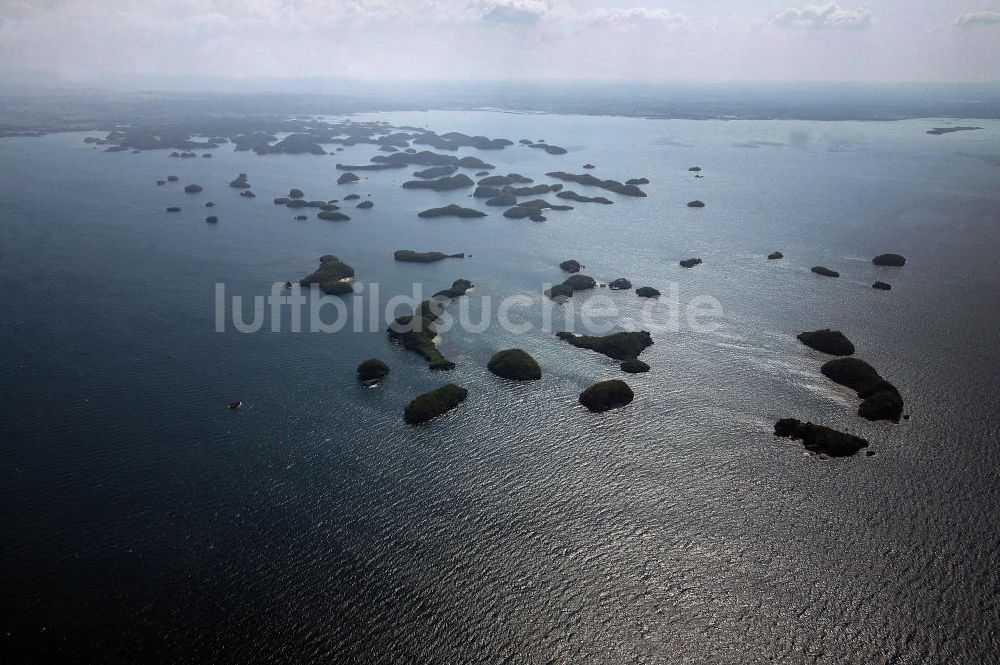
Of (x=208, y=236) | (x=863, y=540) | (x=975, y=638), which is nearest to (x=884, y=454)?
(x=863, y=540)

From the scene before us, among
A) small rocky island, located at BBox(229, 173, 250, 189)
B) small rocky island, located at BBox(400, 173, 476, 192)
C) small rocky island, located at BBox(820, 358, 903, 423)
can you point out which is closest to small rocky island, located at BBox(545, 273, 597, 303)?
small rocky island, located at BBox(820, 358, 903, 423)

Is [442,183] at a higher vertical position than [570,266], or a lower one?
higher

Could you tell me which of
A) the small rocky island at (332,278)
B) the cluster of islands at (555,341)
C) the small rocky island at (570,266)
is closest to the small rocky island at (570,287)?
the cluster of islands at (555,341)

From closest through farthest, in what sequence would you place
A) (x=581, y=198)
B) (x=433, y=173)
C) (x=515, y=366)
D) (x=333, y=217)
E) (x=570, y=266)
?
(x=515, y=366)
(x=570, y=266)
(x=333, y=217)
(x=581, y=198)
(x=433, y=173)

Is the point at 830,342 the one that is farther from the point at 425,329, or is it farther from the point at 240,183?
the point at 240,183

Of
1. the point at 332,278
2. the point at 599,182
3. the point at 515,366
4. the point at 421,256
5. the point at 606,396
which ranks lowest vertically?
the point at 606,396

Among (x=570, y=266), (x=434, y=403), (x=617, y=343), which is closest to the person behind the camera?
(x=434, y=403)

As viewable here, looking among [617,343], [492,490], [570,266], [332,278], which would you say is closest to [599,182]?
[570,266]

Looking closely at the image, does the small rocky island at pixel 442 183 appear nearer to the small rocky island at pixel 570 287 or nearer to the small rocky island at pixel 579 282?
the small rocky island at pixel 570 287
